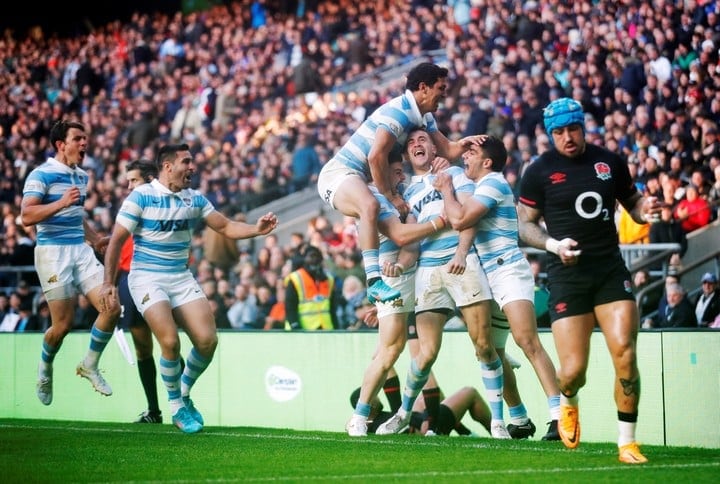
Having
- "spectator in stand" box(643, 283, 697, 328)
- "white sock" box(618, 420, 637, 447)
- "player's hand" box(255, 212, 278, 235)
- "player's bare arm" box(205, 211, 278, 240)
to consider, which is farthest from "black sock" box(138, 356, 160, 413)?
"white sock" box(618, 420, 637, 447)

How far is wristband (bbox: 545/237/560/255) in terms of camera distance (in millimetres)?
8015

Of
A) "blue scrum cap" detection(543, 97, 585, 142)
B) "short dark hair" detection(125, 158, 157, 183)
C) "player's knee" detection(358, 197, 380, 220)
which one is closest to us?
"blue scrum cap" detection(543, 97, 585, 142)

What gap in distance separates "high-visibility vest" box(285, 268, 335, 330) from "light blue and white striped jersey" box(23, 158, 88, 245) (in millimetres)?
4027

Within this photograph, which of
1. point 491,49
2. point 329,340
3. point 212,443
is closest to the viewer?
point 212,443

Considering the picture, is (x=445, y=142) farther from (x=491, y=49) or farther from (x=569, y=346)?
(x=491, y=49)

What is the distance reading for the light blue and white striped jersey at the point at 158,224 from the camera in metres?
11.0

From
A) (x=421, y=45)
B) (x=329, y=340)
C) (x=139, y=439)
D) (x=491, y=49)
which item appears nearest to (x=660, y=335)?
(x=329, y=340)

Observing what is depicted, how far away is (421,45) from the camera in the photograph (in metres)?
26.2

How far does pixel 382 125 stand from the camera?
10.3m

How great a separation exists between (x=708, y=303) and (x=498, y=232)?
4207 mm

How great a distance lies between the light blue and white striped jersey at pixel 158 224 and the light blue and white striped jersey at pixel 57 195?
3.32 ft

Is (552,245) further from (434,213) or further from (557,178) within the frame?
(434,213)

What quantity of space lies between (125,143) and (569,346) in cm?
2183

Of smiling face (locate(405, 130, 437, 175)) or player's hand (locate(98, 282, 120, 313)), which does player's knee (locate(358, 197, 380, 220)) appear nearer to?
smiling face (locate(405, 130, 437, 175))
